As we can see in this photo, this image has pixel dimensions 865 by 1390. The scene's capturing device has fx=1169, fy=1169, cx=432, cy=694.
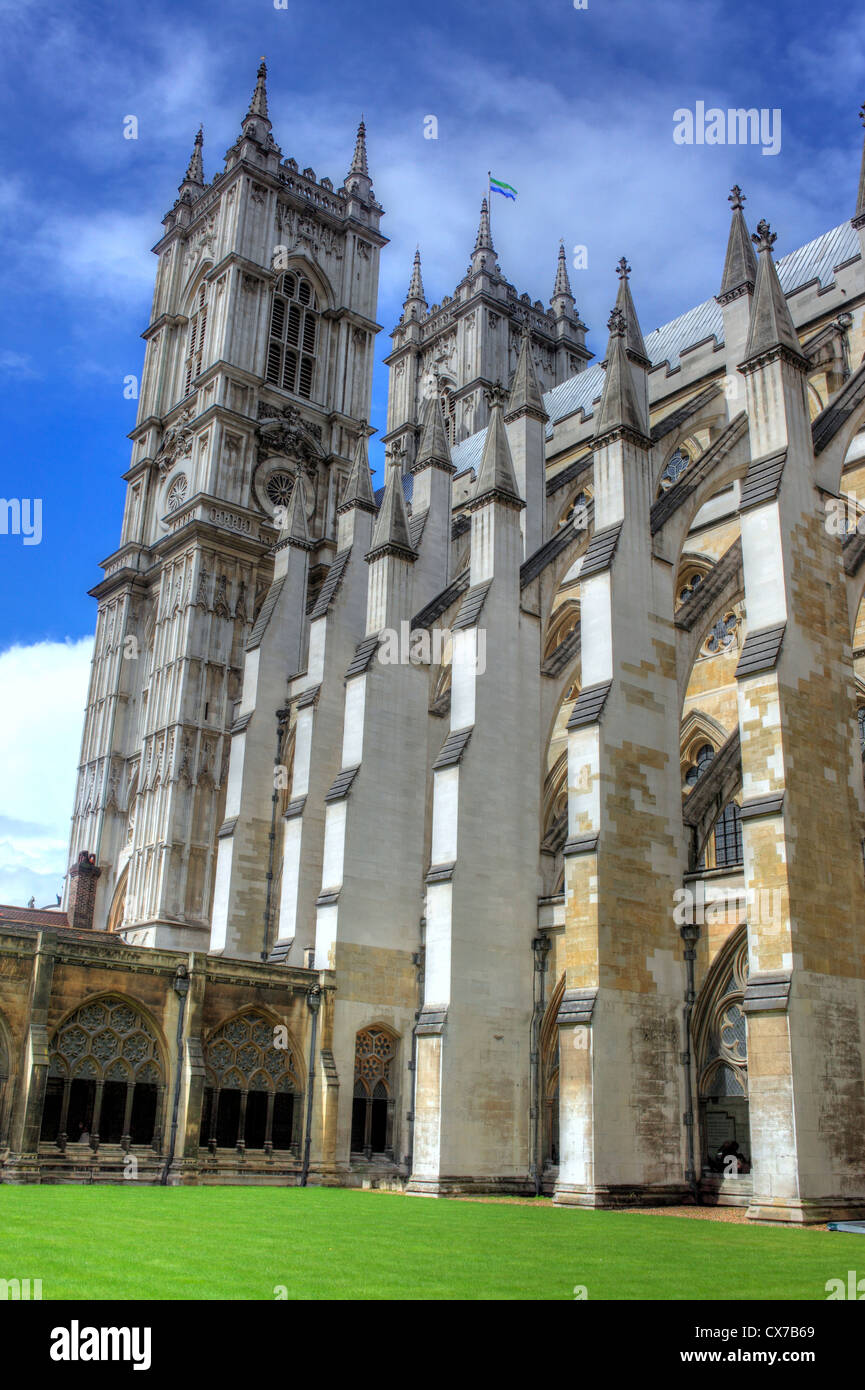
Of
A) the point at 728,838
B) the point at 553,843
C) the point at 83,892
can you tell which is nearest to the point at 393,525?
the point at 553,843

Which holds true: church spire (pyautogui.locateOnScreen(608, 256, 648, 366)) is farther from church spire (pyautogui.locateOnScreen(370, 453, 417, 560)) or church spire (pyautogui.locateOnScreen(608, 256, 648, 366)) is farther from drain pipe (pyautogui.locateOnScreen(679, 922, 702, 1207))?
drain pipe (pyautogui.locateOnScreen(679, 922, 702, 1207))

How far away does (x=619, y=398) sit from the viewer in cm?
2319

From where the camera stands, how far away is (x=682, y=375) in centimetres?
3234

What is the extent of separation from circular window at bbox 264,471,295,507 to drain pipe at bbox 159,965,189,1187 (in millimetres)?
25694

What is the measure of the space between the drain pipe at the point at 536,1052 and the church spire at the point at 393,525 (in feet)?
35.6

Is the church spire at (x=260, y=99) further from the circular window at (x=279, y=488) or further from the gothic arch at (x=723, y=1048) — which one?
the gothic arch at (x=723, y=1048)

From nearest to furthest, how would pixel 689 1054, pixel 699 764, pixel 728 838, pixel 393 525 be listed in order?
pixel 689 1054, pixel 728 838, pixel 699 764, pixel 393 525

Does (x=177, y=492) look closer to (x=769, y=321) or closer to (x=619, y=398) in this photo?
(x=619, y=398)

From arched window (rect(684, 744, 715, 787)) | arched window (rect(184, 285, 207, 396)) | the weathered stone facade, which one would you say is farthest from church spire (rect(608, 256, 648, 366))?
arched window (rect(184, 285, 207, 396))

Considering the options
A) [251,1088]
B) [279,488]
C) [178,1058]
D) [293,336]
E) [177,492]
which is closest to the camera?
[178,1058]

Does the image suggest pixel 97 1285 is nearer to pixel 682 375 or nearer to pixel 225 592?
pixel 682 375

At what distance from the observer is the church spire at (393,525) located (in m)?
28.9

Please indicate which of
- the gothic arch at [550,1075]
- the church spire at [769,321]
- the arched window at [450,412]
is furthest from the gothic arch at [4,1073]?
the arched window at [450,412]

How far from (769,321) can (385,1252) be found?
16.5m
